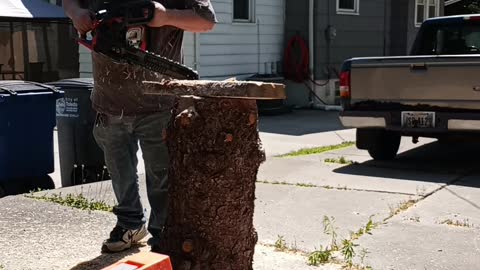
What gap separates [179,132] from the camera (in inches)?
121

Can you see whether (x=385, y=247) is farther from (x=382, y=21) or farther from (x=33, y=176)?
(x=382, y=21)

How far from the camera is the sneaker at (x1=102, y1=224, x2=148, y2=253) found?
4137mm

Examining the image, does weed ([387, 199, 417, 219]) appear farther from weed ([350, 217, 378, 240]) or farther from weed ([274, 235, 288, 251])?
weed ([274, 235, 288, 251])

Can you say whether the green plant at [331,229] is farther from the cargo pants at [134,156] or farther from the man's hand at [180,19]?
the man's hand at [180,19]

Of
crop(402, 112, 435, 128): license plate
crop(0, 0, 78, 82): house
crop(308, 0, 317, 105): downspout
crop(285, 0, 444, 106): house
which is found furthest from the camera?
crop(285, 0, 444, 106): house

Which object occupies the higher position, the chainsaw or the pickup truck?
A: the chainsaw

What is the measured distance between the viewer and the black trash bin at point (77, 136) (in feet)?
22.3

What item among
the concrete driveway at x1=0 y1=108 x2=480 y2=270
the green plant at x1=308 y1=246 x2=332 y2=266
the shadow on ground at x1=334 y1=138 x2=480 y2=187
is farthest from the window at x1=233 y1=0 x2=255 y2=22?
the green plant at x1=308 y1=246 x2=332 y2=266

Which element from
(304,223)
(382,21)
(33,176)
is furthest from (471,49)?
(382,21)

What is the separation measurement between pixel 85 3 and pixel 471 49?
6102 millimetres

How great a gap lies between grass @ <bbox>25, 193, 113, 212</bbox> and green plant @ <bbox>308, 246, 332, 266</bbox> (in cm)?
191

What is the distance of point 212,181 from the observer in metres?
3.04

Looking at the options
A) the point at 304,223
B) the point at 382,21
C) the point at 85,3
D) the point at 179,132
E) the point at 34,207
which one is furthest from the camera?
the point at 382,21

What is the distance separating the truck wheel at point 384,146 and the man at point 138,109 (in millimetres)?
4738
